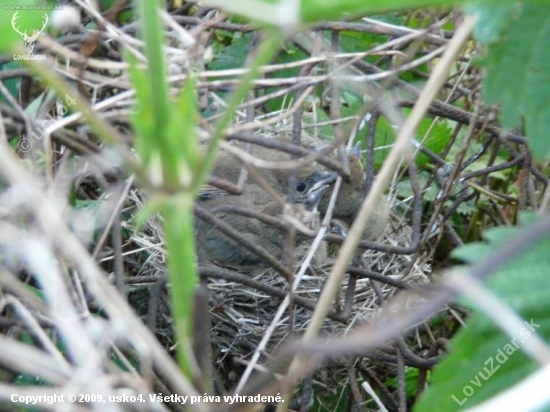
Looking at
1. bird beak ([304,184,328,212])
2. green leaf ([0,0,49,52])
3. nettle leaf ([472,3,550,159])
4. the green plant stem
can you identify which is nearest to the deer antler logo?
green leaf ([0,0,49,52])

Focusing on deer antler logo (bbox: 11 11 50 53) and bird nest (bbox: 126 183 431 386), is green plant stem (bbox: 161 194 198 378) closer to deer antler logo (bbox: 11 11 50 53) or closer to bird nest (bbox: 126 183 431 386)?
deer antler logo (bbox: 11 11 50 53)

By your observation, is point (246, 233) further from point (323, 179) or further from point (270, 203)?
point (323, 179)

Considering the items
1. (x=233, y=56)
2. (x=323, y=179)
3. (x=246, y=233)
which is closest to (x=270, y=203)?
(x=246, y=233)

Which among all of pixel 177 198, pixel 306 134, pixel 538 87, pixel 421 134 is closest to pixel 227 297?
pixel 306 134

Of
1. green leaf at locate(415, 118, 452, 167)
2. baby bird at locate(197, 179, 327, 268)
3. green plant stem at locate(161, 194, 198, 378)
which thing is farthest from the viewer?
green leaf at locate(415, 118, 452, 167)

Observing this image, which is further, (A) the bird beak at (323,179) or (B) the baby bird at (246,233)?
(A) the bird beak at (323,179)

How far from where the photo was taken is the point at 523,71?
3.82ft

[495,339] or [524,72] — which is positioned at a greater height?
[524,72]

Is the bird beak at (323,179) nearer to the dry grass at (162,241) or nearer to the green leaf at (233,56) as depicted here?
the dry grass at (162,241)

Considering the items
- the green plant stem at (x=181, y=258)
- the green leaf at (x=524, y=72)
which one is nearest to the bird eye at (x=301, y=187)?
the green leaf at (x=524, y=72)

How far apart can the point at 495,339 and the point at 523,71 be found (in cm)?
44

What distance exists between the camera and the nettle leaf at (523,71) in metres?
1.15

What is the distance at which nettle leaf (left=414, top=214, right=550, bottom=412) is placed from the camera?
35.3 inches

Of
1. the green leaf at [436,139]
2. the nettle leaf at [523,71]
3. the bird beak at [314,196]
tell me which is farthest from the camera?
the green leaf at [436,139]
